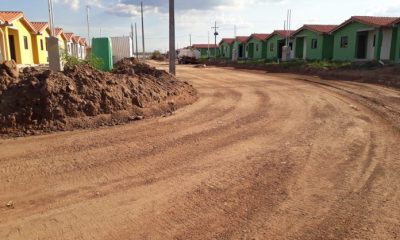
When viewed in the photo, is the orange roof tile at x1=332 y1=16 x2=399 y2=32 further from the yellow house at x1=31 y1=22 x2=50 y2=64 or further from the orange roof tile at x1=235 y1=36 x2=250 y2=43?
the yellow house at x1=31 y1=22 x2=50 y2=64

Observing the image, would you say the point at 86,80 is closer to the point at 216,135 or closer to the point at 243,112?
the point at 216,135

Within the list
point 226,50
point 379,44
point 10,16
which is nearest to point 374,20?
point 379,44

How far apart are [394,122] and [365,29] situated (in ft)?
76.8

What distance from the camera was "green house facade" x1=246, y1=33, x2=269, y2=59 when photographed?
4988cm

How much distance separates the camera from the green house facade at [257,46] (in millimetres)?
49875

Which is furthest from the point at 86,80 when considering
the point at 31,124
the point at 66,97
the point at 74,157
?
the point at 74,157

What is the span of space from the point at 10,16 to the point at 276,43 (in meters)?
32.2

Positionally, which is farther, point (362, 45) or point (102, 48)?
point (362, 45)

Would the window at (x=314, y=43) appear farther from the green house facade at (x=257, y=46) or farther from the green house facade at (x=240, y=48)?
the green house facade at (x=240, y=48)

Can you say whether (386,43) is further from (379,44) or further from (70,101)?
(70,101)

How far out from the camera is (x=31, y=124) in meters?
7.27

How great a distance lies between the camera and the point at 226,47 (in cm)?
6856

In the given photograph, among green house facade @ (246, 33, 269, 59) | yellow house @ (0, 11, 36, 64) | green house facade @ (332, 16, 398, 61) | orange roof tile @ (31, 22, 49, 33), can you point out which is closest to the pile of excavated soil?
yellow house @ (0, 11, 36, 64)

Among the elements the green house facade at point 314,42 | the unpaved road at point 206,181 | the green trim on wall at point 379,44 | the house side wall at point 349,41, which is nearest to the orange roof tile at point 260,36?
the green house facade at point 314,42
